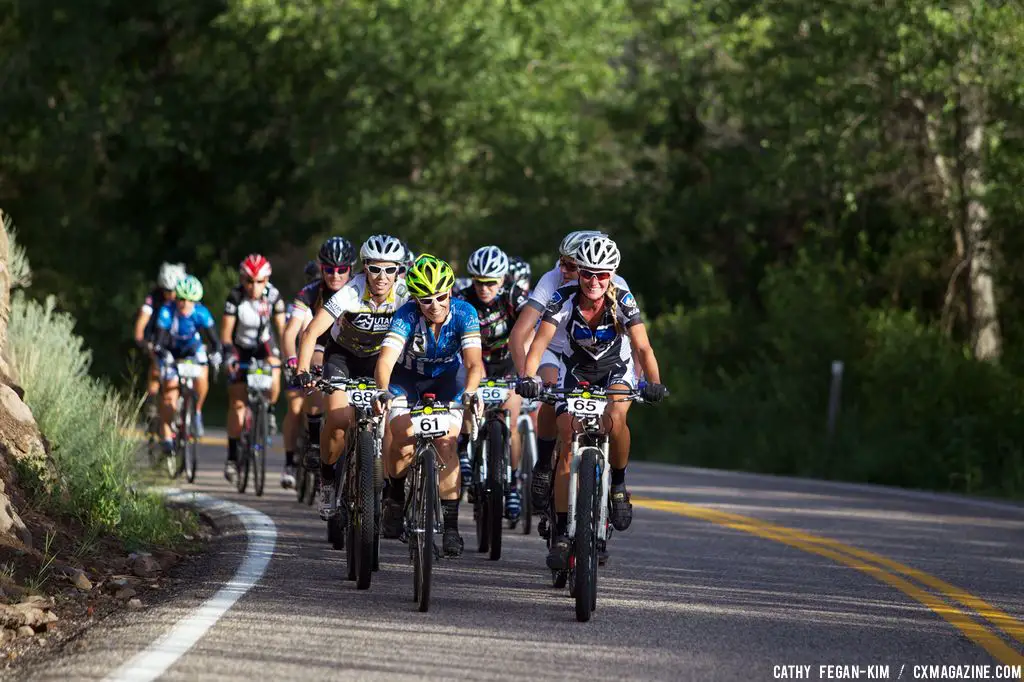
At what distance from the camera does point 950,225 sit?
1121 inches

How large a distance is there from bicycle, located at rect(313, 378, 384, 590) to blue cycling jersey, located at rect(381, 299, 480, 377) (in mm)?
346

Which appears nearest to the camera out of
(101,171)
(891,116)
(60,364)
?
(60,364)

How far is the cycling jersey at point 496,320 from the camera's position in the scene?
14.8 meters

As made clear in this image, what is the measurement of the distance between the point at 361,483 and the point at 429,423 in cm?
74

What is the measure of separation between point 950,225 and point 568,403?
19375 millimetres

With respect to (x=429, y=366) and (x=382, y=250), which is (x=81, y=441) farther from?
(x=429, y=366)

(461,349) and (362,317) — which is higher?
(362,317)

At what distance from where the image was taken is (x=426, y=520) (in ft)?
32.9

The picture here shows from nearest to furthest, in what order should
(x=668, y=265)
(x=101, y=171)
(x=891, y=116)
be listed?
(x=891, y=116) → (x=668, y=265) → (x=101, y=171)

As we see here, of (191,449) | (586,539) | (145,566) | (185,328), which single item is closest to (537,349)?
(586,539)

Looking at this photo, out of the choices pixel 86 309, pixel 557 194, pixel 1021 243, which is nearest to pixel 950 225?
pixel 1021 243

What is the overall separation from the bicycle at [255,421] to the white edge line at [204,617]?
9.35 feet

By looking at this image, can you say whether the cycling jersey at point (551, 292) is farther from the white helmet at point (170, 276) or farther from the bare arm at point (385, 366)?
the white helmet at point (170, 276)

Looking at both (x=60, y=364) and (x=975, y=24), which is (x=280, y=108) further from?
(x=60, y=364)
